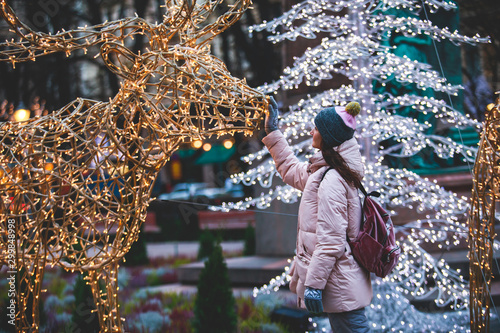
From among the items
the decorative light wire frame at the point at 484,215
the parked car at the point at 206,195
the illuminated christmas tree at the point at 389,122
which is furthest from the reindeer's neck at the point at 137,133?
the parked car at the point at 206,195

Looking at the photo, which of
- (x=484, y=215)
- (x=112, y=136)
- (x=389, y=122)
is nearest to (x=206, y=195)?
(x=389, y=122)

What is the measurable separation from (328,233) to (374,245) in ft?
1.00

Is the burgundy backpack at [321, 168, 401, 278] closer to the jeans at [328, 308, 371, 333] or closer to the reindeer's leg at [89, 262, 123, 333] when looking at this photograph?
the jeans at [328, 308, 371, 333]

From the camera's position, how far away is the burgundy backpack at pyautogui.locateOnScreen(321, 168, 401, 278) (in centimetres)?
309

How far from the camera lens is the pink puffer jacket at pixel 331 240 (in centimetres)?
300

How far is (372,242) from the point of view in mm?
3084

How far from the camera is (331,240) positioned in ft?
9.86

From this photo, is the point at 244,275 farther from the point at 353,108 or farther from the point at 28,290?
the point at 353,108

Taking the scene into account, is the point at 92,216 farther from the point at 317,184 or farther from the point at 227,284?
the point at 227,284

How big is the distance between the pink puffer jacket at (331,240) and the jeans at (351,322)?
0.07 meters

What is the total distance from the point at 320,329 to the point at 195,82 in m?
3.26

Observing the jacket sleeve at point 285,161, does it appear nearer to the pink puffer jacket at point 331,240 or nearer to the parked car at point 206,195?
the pink puffer jacket at point 331,240

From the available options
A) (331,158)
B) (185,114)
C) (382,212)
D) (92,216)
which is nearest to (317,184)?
(331,158)

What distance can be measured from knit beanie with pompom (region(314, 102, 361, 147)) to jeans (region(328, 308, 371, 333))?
1.04 metres
